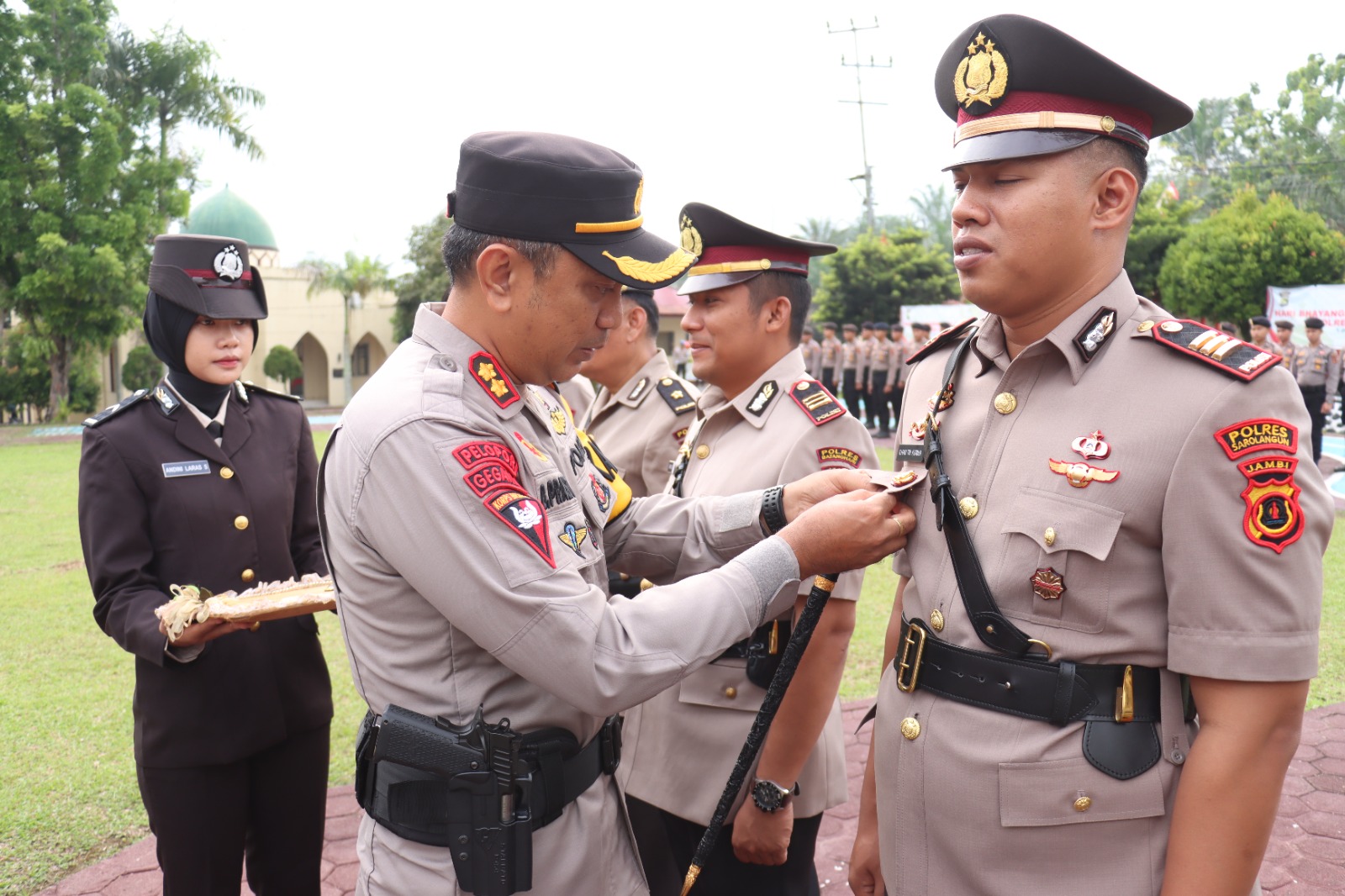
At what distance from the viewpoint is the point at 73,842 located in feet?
13.2

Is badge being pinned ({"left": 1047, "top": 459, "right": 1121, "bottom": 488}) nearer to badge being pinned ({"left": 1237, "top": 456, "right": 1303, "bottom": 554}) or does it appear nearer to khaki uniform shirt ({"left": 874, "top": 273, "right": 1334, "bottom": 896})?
khaki uniform shirt ({"left": 874, "top": 273, "right": 1334, "bottom": 896})

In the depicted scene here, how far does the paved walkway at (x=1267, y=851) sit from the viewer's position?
3.61 metres

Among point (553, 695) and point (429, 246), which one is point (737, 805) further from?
point (429, 246)

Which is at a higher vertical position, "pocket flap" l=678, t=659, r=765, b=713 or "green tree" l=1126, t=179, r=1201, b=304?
"green tree" l=1126, t=179, r=1201, b=304

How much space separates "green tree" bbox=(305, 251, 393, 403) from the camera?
40062 mm

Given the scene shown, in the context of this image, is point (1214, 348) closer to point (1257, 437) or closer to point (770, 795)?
point (1257, 437)

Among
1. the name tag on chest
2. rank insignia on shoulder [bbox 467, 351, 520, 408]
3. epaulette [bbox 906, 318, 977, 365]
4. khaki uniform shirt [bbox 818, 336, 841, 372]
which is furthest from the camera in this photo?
khaki uniform shirt [bbox 818, 336, 841, 372]

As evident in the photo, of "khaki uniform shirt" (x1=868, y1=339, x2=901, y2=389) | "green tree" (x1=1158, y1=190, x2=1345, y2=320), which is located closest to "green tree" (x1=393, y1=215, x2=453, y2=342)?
"khaki uniform shirt" (x1=868, y1=339, x2=901, y2=389)

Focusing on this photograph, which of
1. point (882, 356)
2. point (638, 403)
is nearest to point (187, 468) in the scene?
point (638, 403)

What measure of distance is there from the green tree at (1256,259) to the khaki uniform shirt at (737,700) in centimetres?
2121

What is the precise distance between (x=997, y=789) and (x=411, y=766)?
1.07 meters

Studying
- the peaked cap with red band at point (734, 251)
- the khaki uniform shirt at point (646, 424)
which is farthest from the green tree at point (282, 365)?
the peaked cap with red band at point (734, 251)

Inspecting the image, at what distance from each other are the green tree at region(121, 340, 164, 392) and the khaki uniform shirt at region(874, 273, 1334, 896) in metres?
33.2

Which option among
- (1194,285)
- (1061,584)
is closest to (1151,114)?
(1061,584)
